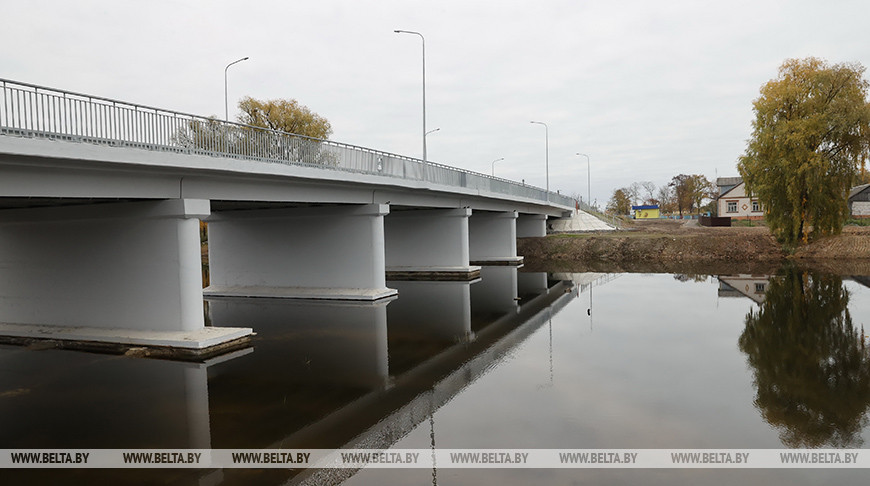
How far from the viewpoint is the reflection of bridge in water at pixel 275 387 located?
29.0 ft

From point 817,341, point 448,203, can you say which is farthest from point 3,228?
point 817,341

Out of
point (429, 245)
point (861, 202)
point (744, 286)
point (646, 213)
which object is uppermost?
point (861, 202)

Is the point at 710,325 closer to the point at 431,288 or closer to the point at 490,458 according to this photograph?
the point at 490,458

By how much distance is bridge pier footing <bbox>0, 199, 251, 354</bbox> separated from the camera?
1522cm

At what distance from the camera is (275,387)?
11531mm

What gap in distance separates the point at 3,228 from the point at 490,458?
56.3 feet

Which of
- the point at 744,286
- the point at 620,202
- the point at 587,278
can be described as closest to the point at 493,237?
the point at 587,278

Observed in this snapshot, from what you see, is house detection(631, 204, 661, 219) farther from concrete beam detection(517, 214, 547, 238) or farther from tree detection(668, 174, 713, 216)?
concrete beam detection(517, 214, 547, 238)

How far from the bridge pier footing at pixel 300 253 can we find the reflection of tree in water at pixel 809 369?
14.2 meters

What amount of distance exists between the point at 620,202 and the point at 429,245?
9944 cm

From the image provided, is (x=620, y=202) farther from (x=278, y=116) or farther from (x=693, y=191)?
(x=278, y=116)

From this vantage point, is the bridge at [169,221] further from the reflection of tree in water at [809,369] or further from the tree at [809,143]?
the tree at [809,143]

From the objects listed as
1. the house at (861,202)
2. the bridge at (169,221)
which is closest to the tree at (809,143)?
the bridge at (169,221)

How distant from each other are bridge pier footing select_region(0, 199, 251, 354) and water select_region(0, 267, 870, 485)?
1.32 meters
